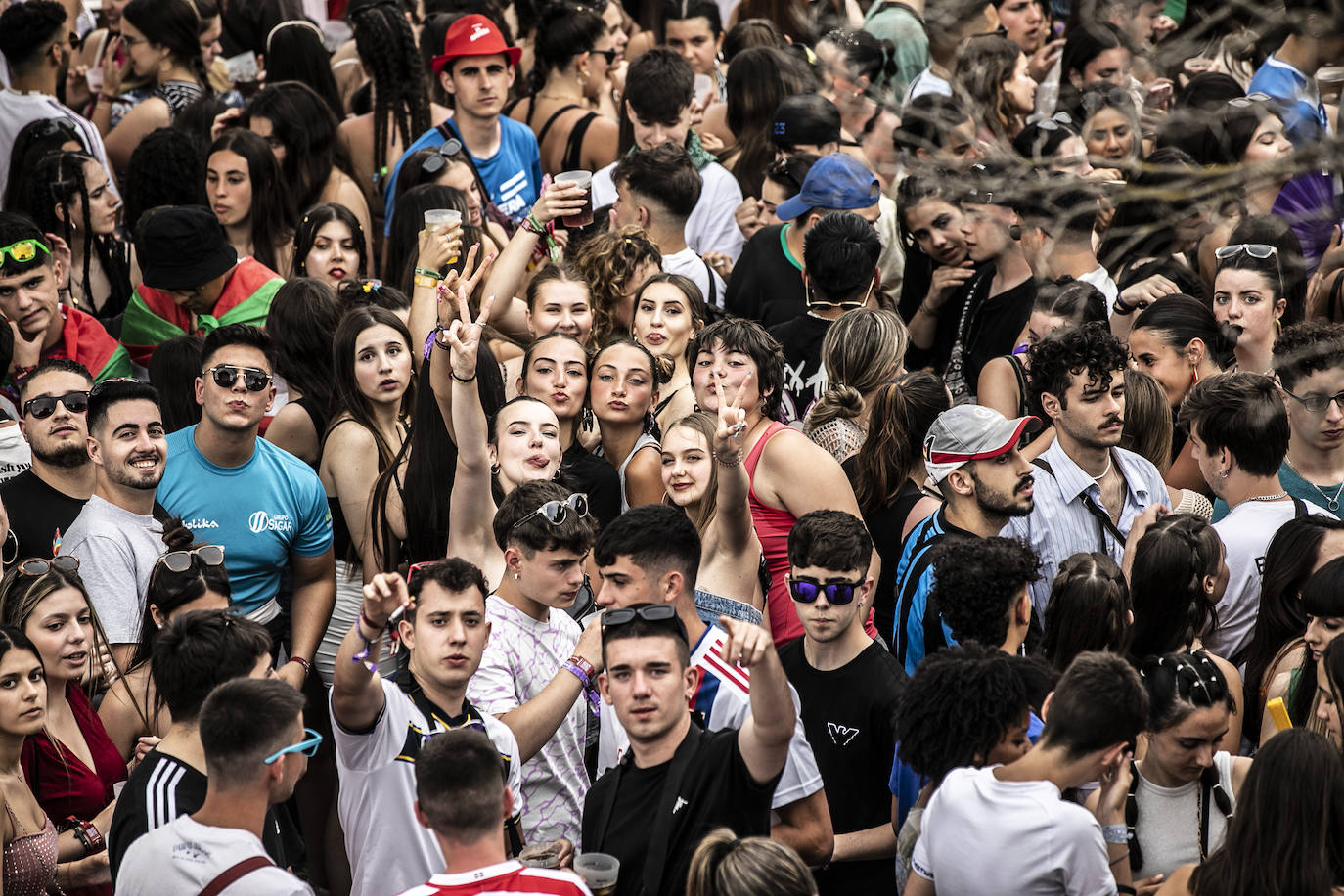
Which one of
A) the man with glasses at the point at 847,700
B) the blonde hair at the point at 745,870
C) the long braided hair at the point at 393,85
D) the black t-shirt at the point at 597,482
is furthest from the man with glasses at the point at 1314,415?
the long braided hair at the point at 393,85

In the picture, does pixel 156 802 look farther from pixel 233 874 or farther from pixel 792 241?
pixel 792 241

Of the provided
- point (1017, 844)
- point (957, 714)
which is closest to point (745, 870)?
point (1017, 844)

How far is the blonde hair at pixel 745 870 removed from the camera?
3438 mm

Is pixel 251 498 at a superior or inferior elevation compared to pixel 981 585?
superior

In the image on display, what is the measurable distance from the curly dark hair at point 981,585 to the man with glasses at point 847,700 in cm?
24

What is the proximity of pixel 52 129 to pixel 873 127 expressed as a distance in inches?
182

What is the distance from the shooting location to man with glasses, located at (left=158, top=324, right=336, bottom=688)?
568cm

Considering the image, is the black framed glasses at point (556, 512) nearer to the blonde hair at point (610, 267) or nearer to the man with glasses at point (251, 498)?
the man with glasses at point (251, 498)

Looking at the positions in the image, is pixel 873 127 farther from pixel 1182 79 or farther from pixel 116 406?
→ pixel 116 406

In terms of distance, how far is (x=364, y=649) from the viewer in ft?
13.3

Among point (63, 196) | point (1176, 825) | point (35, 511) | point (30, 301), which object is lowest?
→ point (1176, 825)

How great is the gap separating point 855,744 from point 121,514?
2830mm

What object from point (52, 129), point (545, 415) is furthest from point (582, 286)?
point (52, 129)

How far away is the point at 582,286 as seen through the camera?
6785 millimetres
